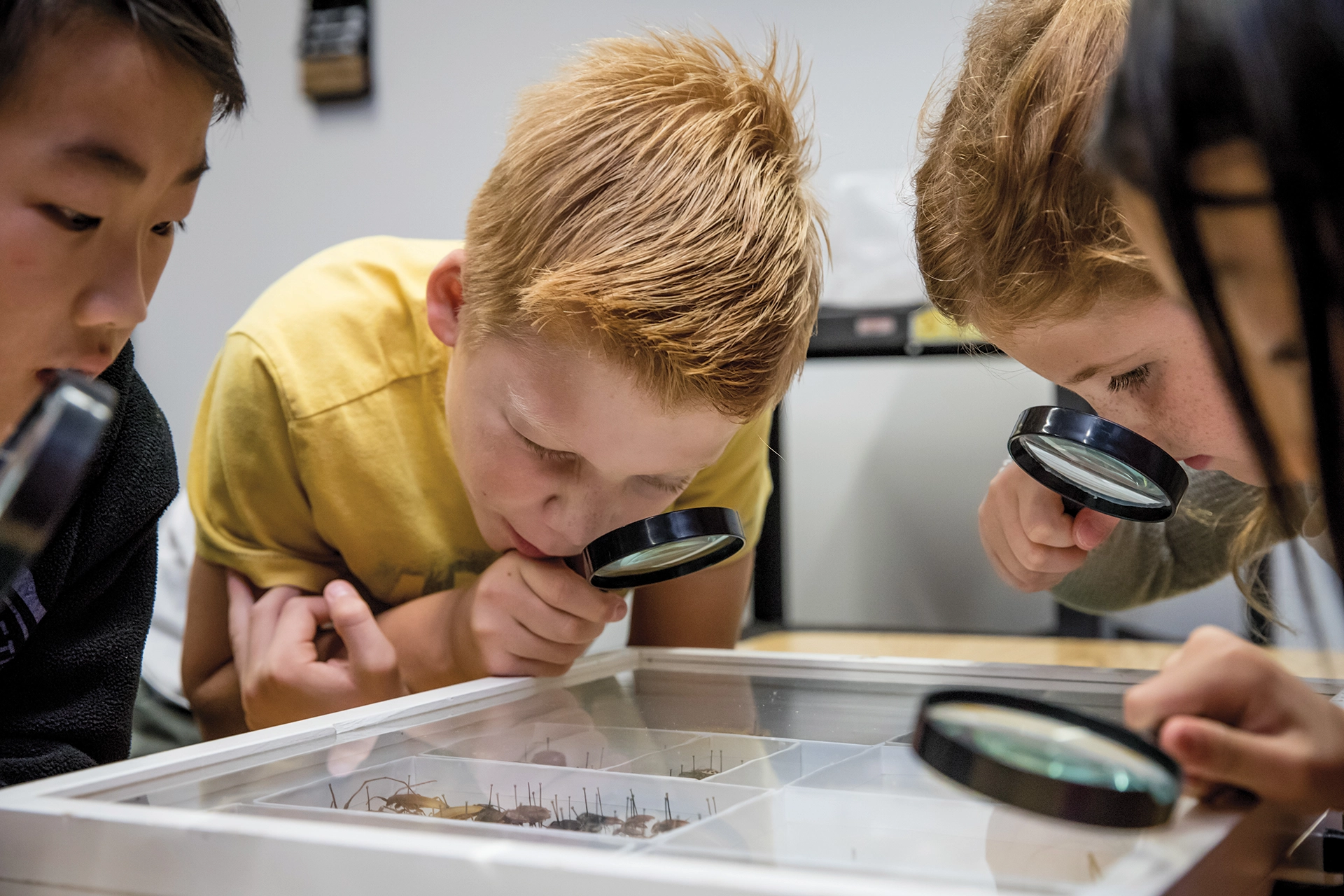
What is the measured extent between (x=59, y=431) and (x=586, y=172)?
1.91 ft

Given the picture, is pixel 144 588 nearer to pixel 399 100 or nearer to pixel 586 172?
pixel 586 172

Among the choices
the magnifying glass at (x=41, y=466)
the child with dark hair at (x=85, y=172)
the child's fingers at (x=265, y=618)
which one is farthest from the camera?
the child's fingers at (x=265, y=618)

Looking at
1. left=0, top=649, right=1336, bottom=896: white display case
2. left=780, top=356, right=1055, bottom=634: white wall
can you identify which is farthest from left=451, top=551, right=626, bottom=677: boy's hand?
left=780, top=356, right=1055, bottom=634: white wall

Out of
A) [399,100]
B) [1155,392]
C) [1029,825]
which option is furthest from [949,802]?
[399,100]

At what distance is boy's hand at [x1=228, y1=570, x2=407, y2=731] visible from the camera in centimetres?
106

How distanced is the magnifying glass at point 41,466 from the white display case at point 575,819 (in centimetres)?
15

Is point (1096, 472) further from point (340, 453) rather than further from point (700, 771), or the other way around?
point (340, 453)

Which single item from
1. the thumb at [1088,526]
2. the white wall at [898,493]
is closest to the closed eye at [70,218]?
the thumb at [1088,526]

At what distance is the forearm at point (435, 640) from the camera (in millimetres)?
1068

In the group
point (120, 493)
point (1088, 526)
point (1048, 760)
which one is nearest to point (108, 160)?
point (120, 493)

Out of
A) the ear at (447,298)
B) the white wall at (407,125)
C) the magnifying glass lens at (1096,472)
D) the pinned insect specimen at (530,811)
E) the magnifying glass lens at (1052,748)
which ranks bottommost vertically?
the pinned insect specimen at (530,811)

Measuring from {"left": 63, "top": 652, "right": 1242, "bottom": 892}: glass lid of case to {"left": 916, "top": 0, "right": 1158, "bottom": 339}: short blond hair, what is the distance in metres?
0.31

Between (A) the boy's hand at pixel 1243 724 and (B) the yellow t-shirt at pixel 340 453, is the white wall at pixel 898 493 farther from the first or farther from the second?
(A) the boy's hand at pixel 1243 724

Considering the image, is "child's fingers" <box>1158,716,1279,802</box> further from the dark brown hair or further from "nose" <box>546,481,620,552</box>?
the dark brown hair
